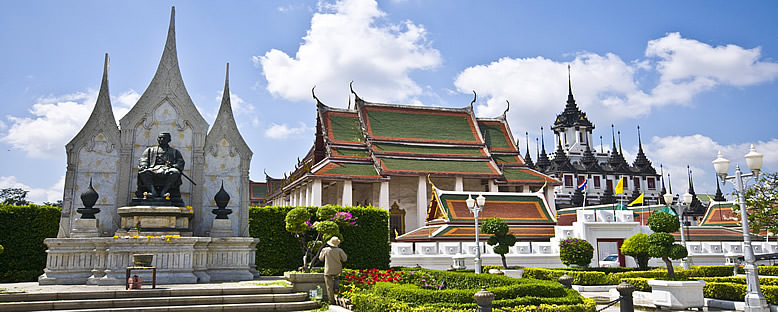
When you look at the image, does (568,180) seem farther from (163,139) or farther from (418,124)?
(163,139)

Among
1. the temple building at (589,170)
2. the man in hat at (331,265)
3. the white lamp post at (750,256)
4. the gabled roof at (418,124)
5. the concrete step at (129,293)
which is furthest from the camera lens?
the temple building at (589,170)

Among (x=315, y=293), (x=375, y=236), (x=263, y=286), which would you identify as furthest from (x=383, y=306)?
(x=375, y=236)

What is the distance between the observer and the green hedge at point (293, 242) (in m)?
16.4

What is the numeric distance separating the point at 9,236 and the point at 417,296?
1211 centimetres

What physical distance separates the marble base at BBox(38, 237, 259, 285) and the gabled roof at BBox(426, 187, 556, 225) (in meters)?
14.3

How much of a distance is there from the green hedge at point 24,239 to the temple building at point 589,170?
52104 millimetres

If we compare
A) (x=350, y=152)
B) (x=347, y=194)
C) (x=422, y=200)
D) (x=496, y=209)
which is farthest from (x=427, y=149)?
(x=496, y=209)

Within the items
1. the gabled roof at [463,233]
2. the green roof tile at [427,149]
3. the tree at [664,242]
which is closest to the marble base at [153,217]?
the tree at [664,242]

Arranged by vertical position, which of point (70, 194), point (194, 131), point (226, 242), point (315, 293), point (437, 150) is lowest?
point (315, 293)

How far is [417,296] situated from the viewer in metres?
9.00

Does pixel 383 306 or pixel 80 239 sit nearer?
pixel 383 306

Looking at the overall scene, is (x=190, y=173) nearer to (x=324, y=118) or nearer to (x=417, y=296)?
(x=417, y=296)

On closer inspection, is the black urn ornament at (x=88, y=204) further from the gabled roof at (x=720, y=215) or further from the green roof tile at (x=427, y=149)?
the gabled roof at (x=720, y=215)

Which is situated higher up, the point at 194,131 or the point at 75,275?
the point at 194,131
